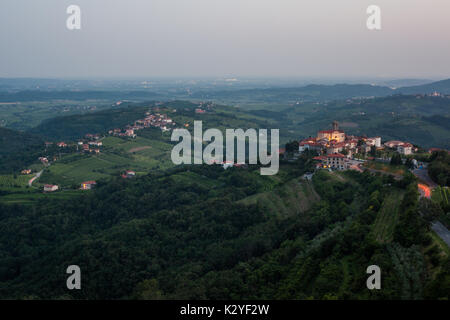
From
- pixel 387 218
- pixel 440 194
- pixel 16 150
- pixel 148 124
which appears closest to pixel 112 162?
pixel 16 150

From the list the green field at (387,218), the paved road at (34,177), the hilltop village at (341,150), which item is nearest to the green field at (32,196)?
the hilltop village at (341,150)

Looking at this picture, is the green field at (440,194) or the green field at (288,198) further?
the green field at (288,198)

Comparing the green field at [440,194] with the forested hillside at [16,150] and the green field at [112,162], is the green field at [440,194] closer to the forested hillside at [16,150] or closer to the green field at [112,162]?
the green field at [112,162]

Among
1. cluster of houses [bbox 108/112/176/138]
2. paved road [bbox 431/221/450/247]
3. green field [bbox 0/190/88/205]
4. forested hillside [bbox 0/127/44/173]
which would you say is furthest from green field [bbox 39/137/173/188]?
paved road [bbox 431/221/450/247]

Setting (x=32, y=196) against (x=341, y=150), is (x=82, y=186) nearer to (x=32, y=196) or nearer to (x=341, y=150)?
(x=32, y=196)

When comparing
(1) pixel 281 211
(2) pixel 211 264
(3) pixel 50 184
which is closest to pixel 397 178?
(1) pixel 281 211

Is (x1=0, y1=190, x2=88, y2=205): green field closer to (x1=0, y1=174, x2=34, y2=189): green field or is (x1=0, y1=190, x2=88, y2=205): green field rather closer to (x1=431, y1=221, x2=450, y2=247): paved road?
(x1=0, y1=174, x2=34, y2=189): green field

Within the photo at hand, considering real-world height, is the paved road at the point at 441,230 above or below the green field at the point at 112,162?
above

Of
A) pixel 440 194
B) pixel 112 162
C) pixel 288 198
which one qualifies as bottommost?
pixel 112 162
